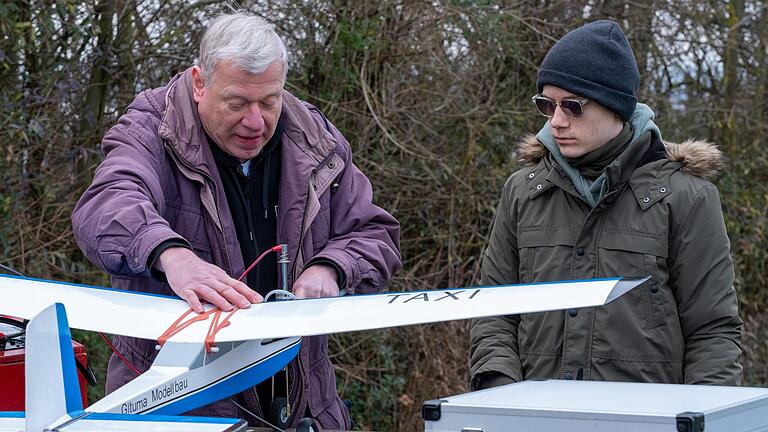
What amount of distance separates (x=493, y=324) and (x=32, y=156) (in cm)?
392

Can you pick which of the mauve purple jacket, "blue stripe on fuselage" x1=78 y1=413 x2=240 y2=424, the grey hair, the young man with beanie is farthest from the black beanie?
"blue stripe on fuselage" x1=78 y1=413 x2=240 y2=424

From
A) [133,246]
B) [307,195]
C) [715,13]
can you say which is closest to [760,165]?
[715,13]

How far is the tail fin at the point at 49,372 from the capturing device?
212 centimetres

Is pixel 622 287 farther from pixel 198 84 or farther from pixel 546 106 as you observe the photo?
pixel 198 84

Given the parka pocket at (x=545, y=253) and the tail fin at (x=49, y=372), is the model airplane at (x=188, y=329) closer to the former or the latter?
the tail fin at (x=49, y=372)

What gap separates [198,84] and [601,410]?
1.62m

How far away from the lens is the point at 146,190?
2.86 metres

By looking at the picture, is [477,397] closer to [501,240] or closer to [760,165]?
[501,240]

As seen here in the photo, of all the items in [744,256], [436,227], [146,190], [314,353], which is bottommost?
[744,256]

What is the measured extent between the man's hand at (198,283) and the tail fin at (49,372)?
372 millimetres

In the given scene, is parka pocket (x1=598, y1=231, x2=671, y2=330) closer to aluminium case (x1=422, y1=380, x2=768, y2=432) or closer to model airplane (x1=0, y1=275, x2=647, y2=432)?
aluminium case (x1=422, y1=380, x2=768, y2=432)

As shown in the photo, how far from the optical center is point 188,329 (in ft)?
8.34

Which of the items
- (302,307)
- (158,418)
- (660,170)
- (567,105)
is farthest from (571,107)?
(158,418)

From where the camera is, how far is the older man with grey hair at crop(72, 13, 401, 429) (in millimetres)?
2896
